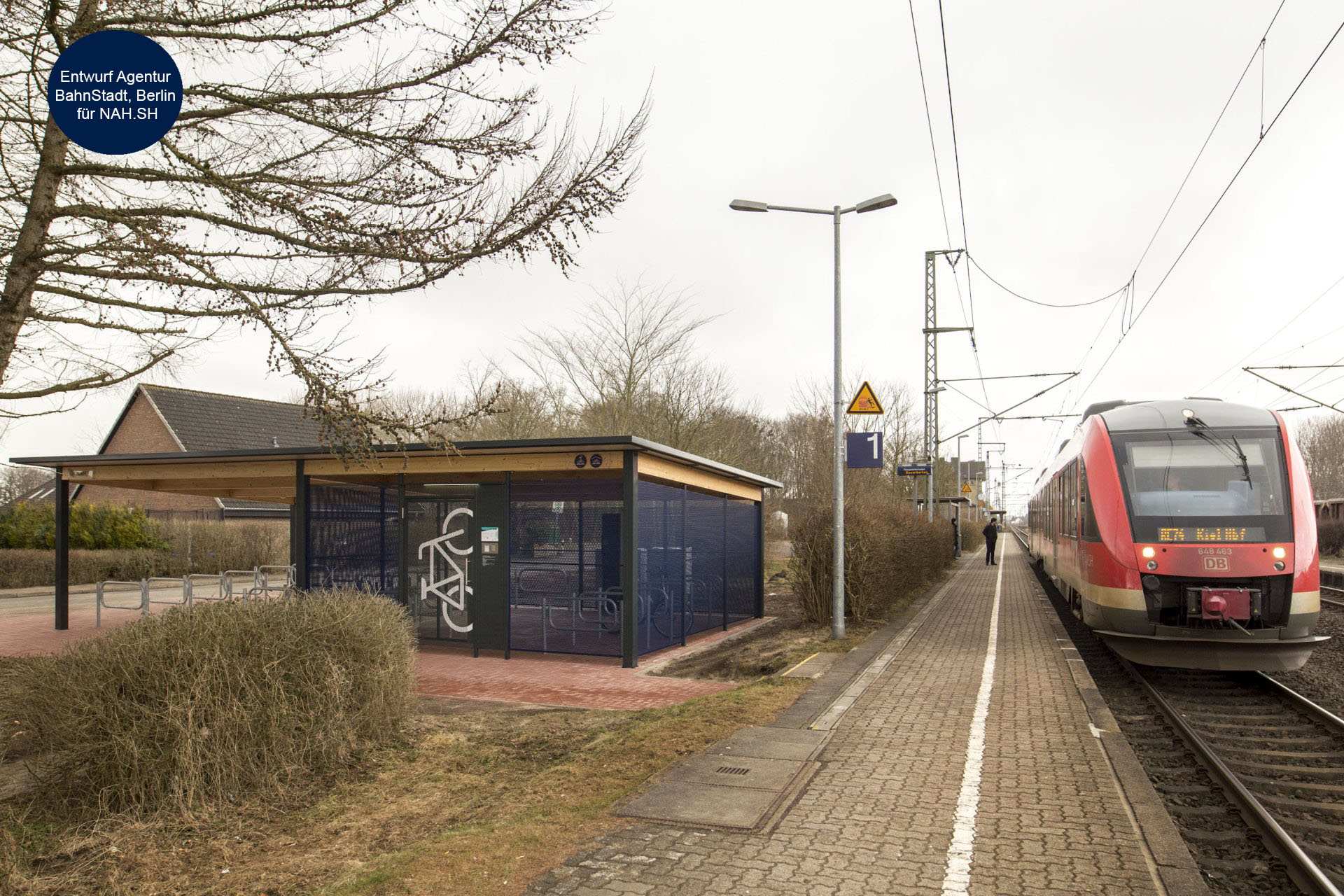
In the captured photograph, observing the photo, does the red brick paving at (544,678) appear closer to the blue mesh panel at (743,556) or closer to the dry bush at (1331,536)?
the blue mesh panel at (743,556)

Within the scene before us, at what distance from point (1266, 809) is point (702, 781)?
3382mm

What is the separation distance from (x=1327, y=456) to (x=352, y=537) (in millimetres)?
60508

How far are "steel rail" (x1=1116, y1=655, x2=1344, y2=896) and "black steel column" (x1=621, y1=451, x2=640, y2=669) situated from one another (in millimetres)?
5633

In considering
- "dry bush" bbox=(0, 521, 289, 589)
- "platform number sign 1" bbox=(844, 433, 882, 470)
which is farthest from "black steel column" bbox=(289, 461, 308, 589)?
"dry bush" bbox=(0, 521, 289, 589)

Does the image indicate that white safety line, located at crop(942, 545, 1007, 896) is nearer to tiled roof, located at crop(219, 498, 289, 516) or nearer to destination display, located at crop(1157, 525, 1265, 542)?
destination display, located at crop(1157, 525, 1265, 542)

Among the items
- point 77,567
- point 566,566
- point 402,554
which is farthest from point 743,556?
point 77,567

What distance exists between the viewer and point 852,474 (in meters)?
27.5

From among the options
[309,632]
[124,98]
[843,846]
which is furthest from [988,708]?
[124,98]

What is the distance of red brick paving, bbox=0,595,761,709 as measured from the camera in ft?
30.3

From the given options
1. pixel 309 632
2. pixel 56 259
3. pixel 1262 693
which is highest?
pixel 56 259

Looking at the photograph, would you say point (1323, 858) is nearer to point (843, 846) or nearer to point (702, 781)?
point (843, 846)

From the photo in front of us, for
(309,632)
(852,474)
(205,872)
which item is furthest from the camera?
(852,474)

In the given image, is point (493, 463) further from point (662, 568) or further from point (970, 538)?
point (970, 538)

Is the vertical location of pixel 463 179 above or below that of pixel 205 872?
above
